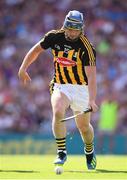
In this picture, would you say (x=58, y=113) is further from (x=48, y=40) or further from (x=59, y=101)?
(x=48, y=40)

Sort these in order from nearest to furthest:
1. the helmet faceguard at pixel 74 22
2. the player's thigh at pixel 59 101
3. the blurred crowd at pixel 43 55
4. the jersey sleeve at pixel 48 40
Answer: the helmet faceguard at pixel 74 22
the player's thigh at pixel 59 101
the jersey sleeve at pixel 48 40
the blurred crowd at pixel 43 55

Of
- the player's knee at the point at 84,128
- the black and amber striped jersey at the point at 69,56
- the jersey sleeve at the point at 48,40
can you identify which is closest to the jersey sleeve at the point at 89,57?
the black and amber striped jersey at the point at 69,56

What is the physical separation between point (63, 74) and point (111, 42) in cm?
1049

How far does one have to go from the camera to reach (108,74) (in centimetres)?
1933

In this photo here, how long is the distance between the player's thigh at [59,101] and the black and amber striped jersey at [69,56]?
0.26m

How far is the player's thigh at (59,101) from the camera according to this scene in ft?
30.3

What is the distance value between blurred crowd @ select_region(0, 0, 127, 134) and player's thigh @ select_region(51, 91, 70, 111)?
8.31m

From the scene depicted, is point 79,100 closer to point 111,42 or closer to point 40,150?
point 40,150

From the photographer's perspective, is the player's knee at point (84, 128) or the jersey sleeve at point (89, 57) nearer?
the jersey sleeve at point (89, 57)

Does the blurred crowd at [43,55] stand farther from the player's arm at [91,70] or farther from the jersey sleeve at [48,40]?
the player's arm at [91,70]

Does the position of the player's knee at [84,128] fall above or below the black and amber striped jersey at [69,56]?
below

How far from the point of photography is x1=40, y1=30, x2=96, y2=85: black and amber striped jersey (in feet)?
30.6

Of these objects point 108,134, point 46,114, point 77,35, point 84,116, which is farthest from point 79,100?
point 46,114

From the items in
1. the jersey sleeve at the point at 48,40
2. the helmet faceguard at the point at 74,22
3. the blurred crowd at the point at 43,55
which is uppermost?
the helmet faceguard at the point at 74,22
